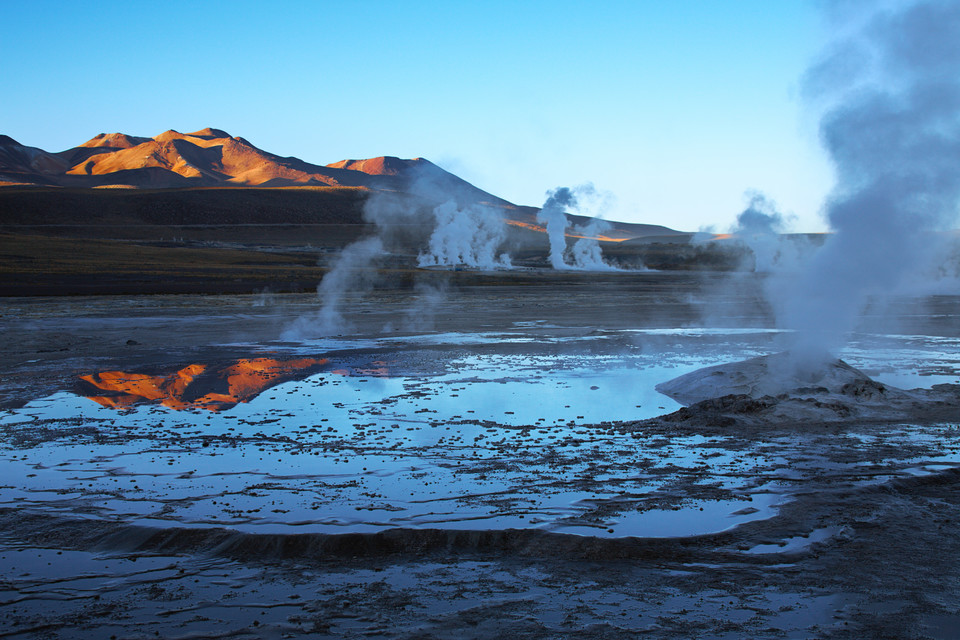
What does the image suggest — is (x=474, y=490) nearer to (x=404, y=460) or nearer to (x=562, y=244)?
(x=404, y=460)

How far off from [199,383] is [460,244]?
8471 centimetres

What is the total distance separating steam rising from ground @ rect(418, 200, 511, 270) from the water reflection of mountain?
7138 centimetres

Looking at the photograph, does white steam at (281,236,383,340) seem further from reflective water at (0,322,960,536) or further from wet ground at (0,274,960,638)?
wet ground at (0,274,960,638)

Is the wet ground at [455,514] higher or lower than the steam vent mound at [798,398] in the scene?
lower

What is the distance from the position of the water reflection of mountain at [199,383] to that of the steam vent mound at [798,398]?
8561 mm

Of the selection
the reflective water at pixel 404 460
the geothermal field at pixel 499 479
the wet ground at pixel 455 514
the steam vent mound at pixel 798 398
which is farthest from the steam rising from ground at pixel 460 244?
the wet ground at pixel 455 514

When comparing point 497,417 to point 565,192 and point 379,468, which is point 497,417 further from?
point 565,192

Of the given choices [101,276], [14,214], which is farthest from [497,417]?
[14,214]

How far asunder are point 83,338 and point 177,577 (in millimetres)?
21353

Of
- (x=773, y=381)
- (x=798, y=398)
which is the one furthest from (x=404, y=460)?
(x=773, y=381)

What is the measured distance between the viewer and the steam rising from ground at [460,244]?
96.8 m

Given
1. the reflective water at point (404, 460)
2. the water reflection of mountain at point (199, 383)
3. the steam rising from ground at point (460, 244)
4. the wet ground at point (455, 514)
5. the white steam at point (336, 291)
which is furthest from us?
the steam rising from ground at point (460, 244)

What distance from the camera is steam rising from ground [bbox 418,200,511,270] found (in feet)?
318

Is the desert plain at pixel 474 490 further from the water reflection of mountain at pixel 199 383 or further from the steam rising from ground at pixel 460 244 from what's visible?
the steam rising from ground at pixel 460 244
